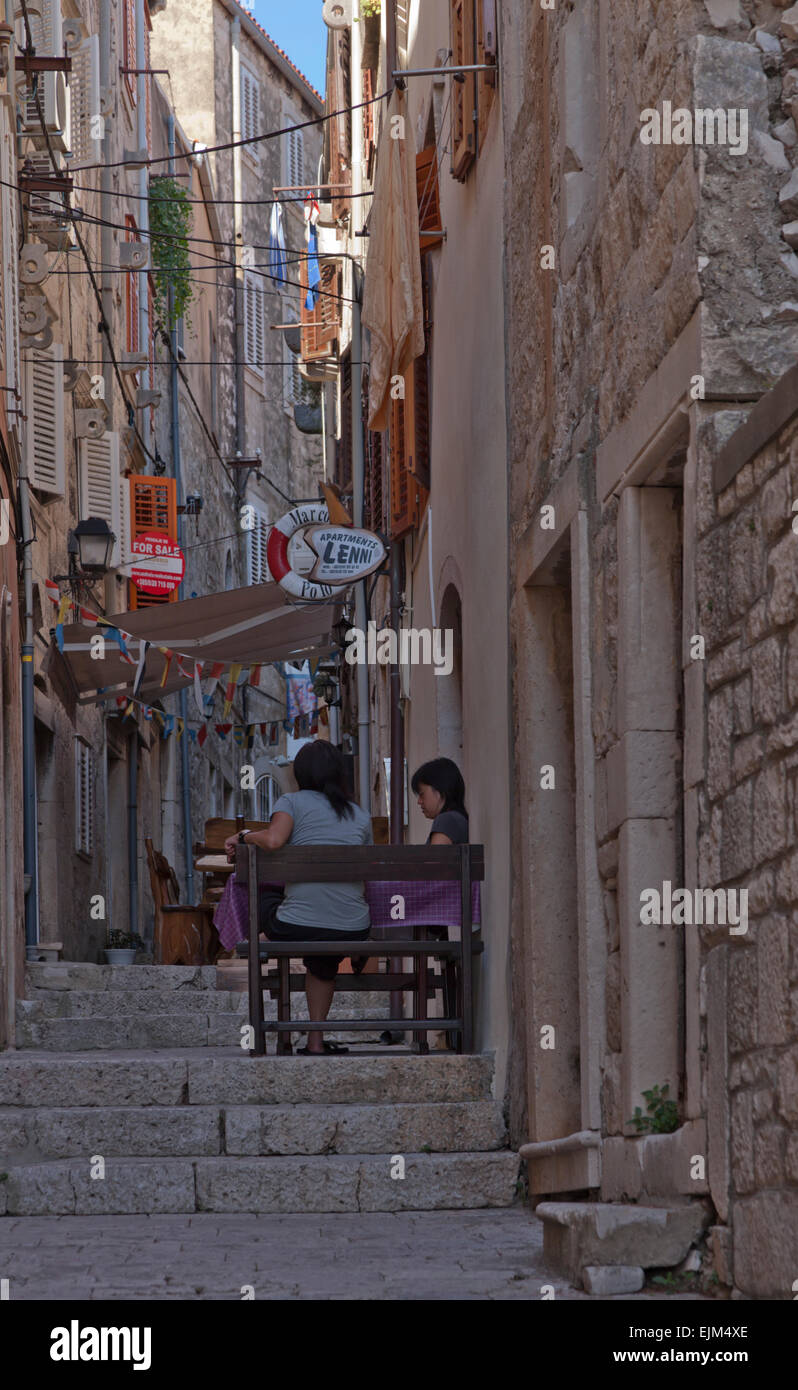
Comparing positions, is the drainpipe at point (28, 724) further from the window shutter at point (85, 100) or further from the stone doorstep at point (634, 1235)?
the stone doorstep at point (634, 1235)

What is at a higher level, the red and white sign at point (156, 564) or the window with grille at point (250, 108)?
the window with grille at point (250, 108)

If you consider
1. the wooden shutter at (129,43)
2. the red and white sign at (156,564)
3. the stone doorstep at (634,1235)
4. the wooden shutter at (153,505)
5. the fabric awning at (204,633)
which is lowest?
the stone doorstep at (634,1235)

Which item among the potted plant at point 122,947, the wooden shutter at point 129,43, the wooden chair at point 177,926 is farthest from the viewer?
the wooden shutter at point 129,43

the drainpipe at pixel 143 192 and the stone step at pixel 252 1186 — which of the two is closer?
the stone step at pixel 252 1186

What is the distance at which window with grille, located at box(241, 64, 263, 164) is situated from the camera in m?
34.9

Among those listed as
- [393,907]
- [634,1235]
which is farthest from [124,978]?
[634,1235]

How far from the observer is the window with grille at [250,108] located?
1374 inches

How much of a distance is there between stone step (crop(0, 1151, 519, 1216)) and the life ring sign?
6.22m

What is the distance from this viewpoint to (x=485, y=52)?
355 inches

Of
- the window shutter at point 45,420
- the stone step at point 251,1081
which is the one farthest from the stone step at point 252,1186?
the window shutter at point 45,420

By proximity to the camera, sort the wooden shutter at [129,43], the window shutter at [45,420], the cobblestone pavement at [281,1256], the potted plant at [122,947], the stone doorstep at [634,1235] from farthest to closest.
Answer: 1. the wooden shutter at [129,43]
2. the potted plant at [122,947]
3. the window shutter at [45,420]
4. the cobblestone pavement at [281,1256]
5. the stone doorstep at [634,1235]

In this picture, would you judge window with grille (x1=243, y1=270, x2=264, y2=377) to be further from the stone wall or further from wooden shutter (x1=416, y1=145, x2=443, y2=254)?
the stone wall

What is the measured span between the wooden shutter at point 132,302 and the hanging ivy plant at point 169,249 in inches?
58.0
